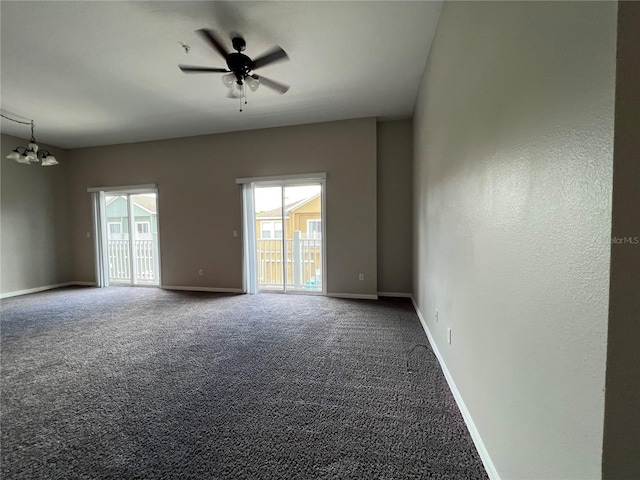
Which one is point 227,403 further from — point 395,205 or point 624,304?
point 395,205

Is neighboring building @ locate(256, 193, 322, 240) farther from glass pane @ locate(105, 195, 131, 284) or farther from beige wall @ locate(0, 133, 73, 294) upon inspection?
beige wall @ locate(0, 133, 73, 294)

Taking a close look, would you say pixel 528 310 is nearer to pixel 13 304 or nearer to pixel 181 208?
pixel 181 208

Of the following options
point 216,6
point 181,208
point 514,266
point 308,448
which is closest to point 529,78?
point 514,266

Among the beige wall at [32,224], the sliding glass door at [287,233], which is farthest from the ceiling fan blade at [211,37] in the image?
the beige wall at [32,224]

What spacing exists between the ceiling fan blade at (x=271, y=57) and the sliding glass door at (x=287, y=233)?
2179mm

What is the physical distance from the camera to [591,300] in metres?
0.60

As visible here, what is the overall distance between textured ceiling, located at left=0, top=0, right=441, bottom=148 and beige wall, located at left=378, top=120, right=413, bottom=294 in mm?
326

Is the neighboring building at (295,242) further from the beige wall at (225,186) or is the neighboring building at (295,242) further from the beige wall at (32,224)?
the beige wall at (32,224)

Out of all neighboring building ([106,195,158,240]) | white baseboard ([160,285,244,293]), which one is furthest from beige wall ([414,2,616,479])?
neighboring building ([106,195,158,240])

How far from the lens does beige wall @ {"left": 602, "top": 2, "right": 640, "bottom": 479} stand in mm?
528

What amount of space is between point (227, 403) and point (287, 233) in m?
3.21

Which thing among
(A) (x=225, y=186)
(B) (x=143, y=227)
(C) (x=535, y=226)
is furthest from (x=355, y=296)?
(B) (x=143, y=227)

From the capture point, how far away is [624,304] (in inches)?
21.5

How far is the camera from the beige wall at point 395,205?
407 centimetres
